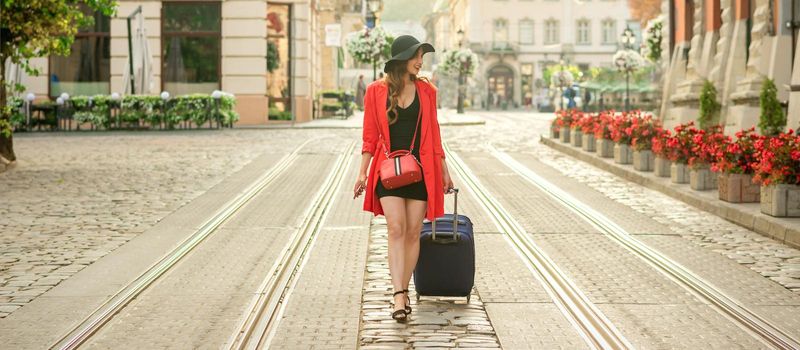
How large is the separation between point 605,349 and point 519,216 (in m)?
6.44

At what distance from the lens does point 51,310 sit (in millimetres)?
7215

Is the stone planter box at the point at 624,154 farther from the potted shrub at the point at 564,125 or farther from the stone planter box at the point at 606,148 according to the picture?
the potted shrub at the point at 564,125

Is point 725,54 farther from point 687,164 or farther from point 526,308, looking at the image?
point 526,308

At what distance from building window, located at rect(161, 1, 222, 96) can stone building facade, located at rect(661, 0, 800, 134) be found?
1592cm

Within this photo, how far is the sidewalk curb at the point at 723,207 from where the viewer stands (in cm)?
1073

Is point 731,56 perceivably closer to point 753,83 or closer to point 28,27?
point 753,83

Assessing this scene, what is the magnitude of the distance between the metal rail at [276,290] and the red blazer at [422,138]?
956 mm

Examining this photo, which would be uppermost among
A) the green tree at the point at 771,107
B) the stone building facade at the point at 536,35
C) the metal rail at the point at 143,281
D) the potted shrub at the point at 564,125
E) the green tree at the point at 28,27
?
the stone building facade at the point at 536,35

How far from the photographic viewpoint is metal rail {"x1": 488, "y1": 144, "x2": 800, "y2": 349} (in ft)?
21.5

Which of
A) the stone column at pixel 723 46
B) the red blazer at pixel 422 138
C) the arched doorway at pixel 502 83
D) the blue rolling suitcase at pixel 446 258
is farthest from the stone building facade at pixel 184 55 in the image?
the arched doorway at pixel 502 83

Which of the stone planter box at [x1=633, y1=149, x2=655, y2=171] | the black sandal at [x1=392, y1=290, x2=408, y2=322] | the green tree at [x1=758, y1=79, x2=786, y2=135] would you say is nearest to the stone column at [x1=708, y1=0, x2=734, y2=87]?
the green tree at [x1=758, y1=79, x2=786, y2=135]

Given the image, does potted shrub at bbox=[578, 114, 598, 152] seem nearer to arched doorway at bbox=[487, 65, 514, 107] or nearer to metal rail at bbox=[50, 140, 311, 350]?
metal rail at bbox=[50, 140, 311, 350]

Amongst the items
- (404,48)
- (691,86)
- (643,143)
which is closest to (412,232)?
(404,48)

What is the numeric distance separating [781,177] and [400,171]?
6.08 m
